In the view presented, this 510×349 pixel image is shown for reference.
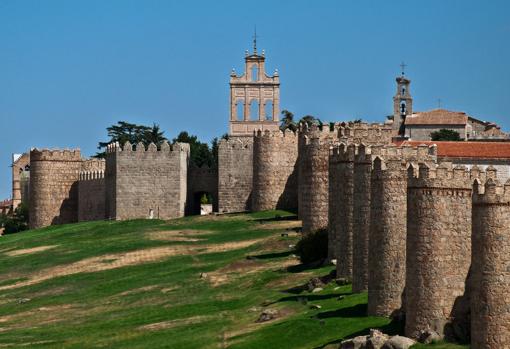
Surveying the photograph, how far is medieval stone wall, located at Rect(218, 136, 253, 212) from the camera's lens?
7969 centimetres

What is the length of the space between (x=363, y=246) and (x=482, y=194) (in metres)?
9.35

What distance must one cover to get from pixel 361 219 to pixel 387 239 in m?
3.35

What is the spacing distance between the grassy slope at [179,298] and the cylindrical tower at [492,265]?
1636 millimetres

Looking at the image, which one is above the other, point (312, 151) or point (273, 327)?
point (312, 151)

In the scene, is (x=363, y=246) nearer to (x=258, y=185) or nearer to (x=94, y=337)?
(x=94, y=337)

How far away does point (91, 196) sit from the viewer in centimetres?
8625

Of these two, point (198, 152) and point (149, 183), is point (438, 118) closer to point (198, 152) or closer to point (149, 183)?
point (198, 152)

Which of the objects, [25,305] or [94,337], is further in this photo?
[25,305]

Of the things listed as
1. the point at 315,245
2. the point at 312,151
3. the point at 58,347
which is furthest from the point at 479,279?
the point at 312,151

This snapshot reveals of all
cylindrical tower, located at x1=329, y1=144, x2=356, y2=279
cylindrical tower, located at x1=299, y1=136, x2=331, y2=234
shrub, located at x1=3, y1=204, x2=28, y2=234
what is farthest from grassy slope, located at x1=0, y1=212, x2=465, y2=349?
shrub, located at x1=3, y1=204, x2=28, y2=234

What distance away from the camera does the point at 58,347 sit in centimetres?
4366

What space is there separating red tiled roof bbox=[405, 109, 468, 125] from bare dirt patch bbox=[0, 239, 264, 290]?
41728mm

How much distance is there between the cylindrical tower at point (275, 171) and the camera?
74688 mm

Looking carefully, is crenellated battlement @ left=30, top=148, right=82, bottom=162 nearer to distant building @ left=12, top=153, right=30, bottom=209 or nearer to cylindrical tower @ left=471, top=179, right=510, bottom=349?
distant building @ left=12, top=153, right=30, bottom=209
